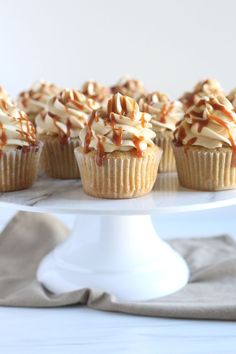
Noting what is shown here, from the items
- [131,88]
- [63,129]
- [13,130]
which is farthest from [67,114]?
[131,88]

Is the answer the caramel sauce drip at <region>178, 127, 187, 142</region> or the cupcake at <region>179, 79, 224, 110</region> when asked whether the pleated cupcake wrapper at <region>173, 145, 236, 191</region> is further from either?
the cupcake at <region>179, 79, 224, 110</region>

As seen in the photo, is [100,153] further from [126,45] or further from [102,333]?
[126,45]

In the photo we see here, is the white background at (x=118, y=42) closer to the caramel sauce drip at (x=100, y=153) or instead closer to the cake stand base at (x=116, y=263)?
the cake stand base at (x=116, y=263)

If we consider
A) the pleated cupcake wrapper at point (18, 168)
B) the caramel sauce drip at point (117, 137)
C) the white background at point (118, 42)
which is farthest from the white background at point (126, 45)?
the caramel sauce drip at point (117, 137)

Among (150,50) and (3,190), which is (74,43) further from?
(3,190)

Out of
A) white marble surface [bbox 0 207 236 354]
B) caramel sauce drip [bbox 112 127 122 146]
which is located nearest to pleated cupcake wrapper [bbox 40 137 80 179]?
caramel sauce drip [bbox 112 127 122 146]

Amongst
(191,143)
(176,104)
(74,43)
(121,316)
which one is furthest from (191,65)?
(121,316)
